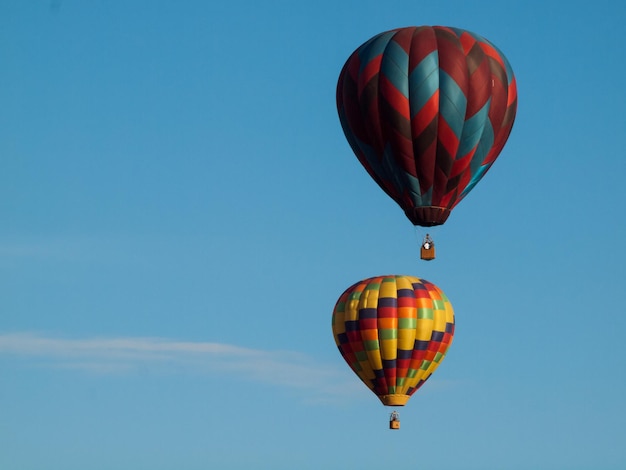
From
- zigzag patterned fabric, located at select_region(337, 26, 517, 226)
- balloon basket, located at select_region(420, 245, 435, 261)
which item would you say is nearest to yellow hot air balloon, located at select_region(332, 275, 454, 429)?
balloon basket, located at select_region(420, 245, 435, 261)

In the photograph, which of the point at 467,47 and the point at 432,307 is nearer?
the point at 467,47

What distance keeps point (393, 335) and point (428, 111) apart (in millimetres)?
12165

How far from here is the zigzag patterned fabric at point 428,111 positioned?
6169cm

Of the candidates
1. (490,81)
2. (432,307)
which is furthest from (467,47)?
(432,307)

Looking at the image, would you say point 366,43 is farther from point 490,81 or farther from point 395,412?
point 395,412

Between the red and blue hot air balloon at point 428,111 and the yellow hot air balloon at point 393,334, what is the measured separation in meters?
8.51

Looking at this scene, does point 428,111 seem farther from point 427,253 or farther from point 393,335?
point 393,335

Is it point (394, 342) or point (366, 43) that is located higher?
point (366, 43)

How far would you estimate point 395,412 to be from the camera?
7250 centimetres

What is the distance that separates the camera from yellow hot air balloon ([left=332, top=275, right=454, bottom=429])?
70938mm

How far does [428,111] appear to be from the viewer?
2426 inches

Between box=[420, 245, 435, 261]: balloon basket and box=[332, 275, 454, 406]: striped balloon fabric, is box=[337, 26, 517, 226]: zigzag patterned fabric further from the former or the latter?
box=[332, 275, 454, 406]: striped balloon fabric

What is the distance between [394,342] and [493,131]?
11.5 metres

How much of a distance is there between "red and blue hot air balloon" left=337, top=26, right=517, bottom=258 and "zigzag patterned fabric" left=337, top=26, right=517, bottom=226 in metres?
0.03
